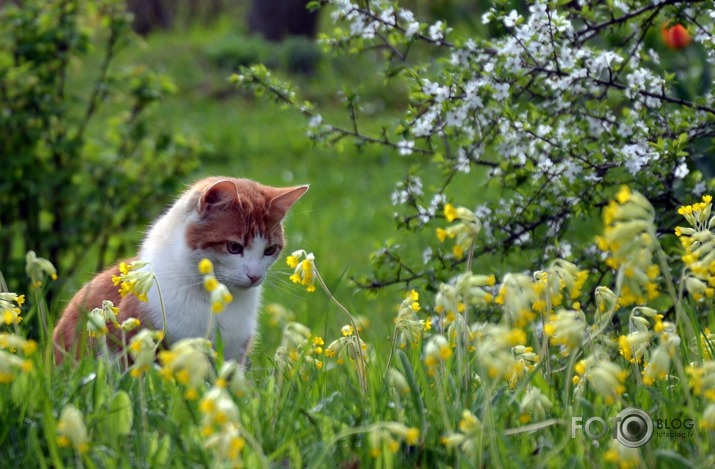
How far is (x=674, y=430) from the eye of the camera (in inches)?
95.0

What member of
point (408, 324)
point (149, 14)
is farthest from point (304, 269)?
point (149, 14)

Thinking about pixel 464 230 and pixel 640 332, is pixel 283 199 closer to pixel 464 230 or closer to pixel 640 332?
pixel 464 230

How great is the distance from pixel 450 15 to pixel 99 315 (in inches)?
480

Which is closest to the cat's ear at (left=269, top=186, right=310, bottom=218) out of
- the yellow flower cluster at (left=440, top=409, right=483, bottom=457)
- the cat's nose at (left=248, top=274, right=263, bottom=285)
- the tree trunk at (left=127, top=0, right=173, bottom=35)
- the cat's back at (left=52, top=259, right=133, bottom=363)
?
the cat's nose at (left=248, top=274, right=263, bottom=285)

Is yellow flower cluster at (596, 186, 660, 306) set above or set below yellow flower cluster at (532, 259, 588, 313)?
above

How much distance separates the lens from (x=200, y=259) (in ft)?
12.0

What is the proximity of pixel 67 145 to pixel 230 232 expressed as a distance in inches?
103

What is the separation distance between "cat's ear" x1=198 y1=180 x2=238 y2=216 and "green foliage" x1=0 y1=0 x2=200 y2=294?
8.06ft

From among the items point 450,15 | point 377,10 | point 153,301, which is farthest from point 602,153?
point 450,15

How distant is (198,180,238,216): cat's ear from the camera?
3.65 meters

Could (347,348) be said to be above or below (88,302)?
above

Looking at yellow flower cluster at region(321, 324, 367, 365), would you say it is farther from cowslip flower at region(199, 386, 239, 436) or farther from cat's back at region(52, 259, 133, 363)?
cat's back at region(52, 259, 133, 363)

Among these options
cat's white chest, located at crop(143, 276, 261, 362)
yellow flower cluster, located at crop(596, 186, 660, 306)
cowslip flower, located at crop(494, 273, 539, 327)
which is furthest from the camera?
cat's white chest, located at crop(143, 276, 261, 362)

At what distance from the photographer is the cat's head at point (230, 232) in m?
3.67
